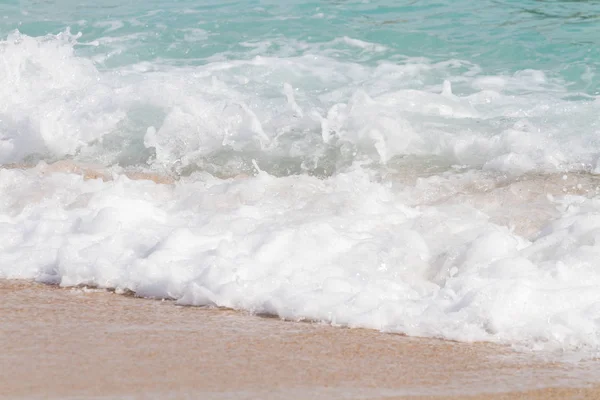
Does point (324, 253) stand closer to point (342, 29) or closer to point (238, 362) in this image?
point (238, 362)

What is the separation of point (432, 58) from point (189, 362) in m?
5.44

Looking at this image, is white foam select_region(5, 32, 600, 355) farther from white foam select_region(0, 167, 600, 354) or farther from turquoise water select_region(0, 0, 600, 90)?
turquoise water select_region(0, 0, 600, 90)

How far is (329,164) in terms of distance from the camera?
18.4 ft

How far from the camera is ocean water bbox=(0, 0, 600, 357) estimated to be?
3676 millimetres

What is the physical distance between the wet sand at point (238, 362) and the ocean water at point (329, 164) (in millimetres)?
191

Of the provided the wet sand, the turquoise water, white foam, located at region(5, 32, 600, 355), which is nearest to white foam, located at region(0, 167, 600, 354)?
white foam, located at region(5, 32, 600, 355)

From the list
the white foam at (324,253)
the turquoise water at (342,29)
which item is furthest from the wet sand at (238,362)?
the turquoise water at (342,29)

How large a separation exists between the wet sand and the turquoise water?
4.31m

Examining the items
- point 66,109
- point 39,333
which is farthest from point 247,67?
point 39,333

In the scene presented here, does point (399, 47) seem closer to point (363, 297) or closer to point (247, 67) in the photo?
point (247, 67)

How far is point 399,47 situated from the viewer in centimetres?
823

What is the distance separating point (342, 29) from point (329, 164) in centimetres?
376

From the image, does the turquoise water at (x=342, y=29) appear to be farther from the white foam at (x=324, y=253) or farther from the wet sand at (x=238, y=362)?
the wet sand at (x=238, y=362)

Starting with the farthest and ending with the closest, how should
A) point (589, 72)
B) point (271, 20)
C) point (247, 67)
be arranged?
point (271, 20) → point (247, 67) → point (589, 72)
